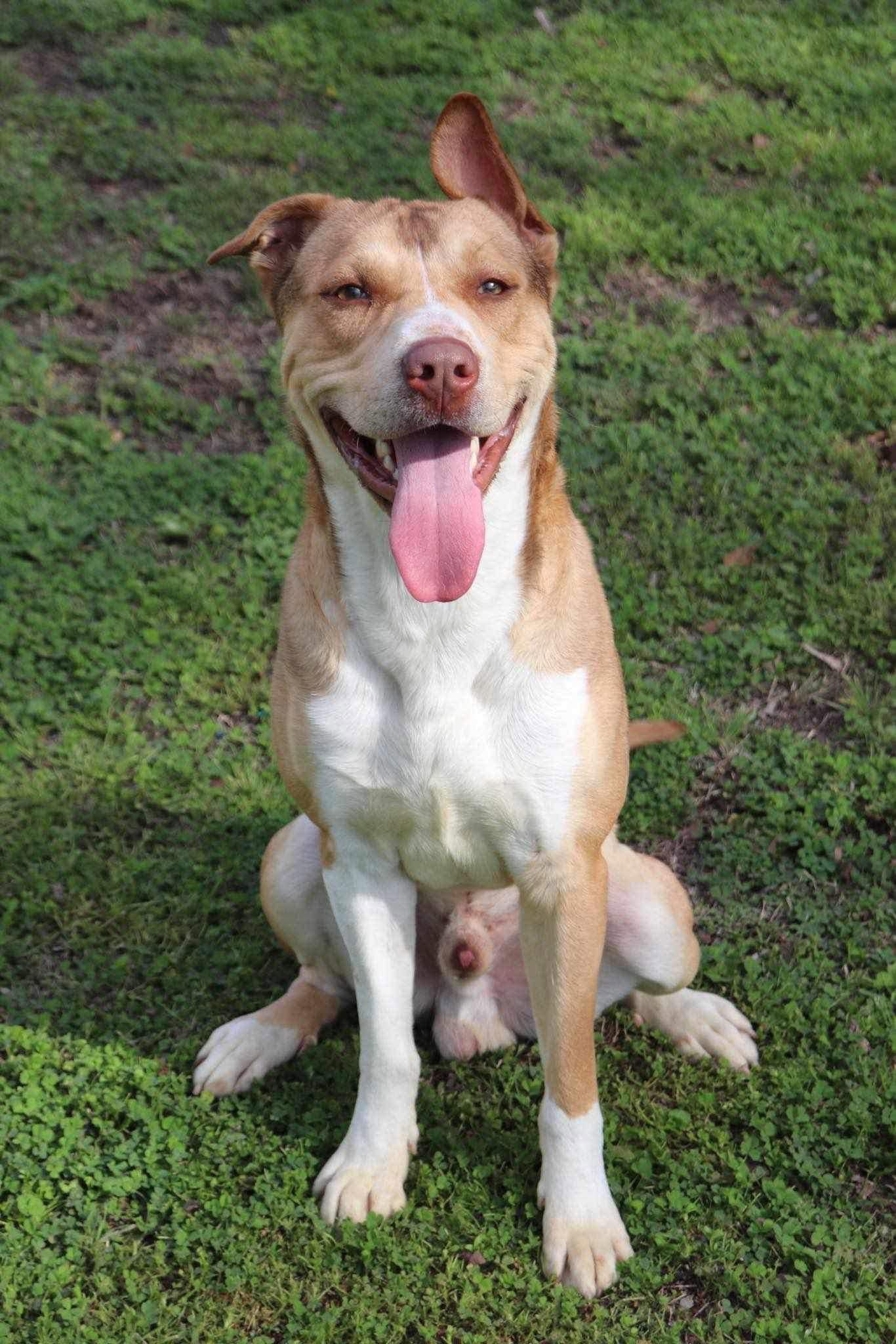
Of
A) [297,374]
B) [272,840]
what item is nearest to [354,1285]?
[272,840]

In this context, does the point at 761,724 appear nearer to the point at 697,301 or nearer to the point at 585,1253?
the point at 585,1253

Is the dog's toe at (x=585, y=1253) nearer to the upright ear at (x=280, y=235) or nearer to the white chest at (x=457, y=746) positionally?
the white chest at (x=457, y=746)

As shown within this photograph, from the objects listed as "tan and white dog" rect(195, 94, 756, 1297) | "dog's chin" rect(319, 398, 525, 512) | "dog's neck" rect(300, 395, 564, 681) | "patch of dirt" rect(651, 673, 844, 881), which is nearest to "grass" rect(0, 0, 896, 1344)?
"patch of dirt" rect(651, 673, 844, 881)

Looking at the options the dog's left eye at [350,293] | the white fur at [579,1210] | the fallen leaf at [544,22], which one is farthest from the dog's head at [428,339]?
the fallen leaf at [544,22]

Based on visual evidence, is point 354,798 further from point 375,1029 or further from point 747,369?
point 747,369

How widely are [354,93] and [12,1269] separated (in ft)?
21.4

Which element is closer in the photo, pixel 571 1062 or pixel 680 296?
pixel 571 1062

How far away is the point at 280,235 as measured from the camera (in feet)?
10.2

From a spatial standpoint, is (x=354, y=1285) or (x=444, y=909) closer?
(x=354, y=1285)

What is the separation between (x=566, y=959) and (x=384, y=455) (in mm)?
1257

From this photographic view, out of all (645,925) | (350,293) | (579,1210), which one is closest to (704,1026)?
(645,925)

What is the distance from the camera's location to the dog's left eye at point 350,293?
2.84m

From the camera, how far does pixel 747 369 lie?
20.0 ft

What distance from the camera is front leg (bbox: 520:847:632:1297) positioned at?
3.09 m
